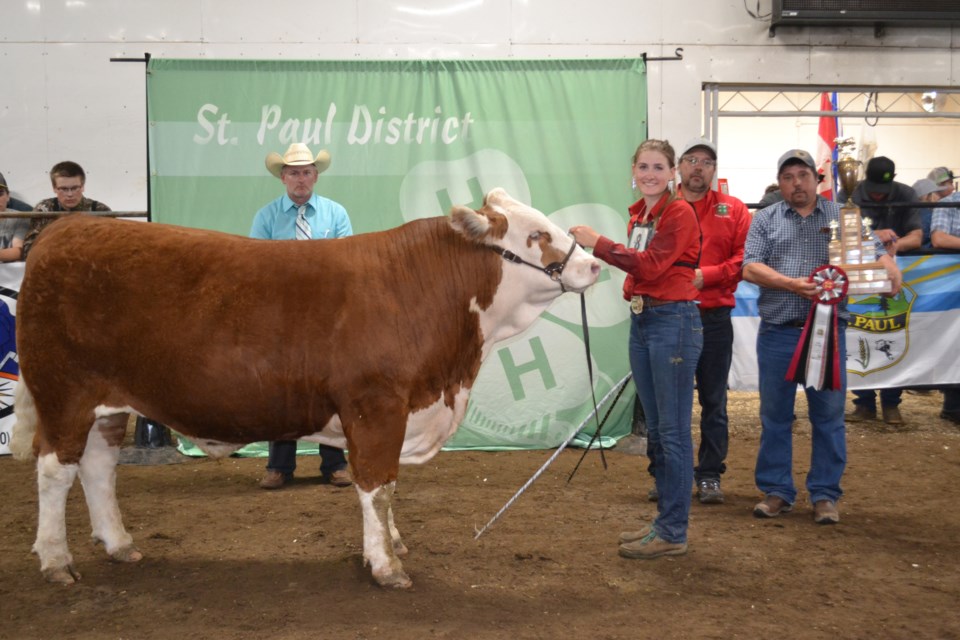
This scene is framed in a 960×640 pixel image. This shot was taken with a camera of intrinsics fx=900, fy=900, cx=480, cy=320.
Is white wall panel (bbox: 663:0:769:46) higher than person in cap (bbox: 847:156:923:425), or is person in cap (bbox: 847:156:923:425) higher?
white wall panel (bbox: 663:0:769:46)

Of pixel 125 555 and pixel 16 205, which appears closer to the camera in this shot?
pixel 125 555

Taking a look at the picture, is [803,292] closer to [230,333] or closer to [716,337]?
[716,337]

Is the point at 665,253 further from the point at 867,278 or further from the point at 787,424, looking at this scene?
the point at 787,424

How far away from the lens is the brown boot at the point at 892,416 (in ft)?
25.3

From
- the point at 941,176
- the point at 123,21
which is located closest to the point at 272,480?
the point at 123,21

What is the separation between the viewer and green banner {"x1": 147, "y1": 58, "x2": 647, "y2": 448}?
265 inches

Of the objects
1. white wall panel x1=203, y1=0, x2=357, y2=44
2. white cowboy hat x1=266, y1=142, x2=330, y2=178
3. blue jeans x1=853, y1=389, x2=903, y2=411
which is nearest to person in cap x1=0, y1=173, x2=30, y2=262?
white wall panel x1=203, y1=0, x2=357, y2=44

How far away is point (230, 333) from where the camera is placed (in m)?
3.90

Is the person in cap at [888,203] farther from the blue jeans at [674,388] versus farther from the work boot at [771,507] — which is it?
the blue jeans at [674,388]

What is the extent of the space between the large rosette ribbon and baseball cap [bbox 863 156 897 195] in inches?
119

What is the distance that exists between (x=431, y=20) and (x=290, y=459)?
413 centimetres

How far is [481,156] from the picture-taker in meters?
6.92

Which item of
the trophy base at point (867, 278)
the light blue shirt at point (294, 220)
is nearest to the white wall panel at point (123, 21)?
the light blue shirt at point (294, 220)

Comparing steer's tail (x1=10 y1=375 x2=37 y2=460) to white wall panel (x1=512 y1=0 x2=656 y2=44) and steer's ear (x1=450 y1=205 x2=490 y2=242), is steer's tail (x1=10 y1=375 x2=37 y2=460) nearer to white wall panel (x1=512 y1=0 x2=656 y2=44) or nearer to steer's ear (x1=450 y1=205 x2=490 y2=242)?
steer's ear (x1=450 y1=205 x2=490 y2=242)
